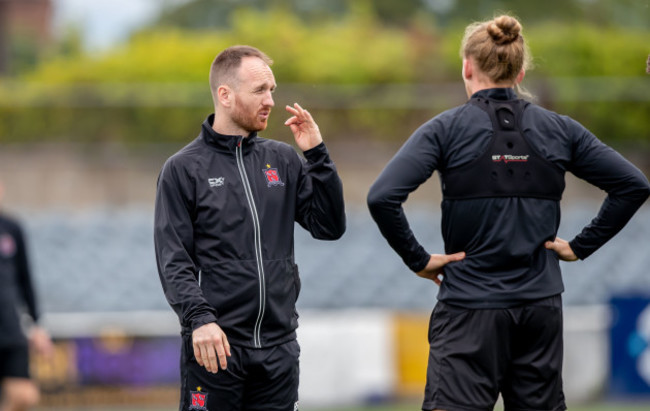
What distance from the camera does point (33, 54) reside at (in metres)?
27.6

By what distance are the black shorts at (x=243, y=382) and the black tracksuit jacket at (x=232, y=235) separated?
6 cm

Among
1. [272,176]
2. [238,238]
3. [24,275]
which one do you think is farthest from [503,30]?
[24,275]

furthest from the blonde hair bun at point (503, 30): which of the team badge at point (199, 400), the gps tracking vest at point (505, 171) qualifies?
the team badge at point (199, 400)

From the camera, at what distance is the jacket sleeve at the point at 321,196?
172 inches

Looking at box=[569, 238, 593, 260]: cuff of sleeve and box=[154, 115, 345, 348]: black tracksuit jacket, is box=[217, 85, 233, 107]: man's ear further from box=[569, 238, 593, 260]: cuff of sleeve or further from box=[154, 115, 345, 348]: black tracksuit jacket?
box=[569, 238, 593, 260]: cuff of sleeve

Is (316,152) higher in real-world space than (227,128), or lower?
lower

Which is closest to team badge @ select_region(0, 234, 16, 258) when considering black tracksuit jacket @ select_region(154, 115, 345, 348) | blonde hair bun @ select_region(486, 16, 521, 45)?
black tracksuit jacket @ select_region(154, 115, 345, 348)

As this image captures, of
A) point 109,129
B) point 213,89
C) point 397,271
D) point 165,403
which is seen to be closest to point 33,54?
point 109,129

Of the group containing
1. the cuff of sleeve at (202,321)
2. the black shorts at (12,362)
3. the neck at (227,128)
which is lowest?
the black shorts at (12,362)

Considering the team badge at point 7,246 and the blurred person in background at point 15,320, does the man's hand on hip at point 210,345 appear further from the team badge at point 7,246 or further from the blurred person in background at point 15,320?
the team badge at point 7,246

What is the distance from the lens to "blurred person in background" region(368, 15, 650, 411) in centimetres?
405

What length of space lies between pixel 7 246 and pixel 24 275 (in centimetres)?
28

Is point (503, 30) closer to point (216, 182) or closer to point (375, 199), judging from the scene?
point (375, 199)

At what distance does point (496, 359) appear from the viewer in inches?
159
